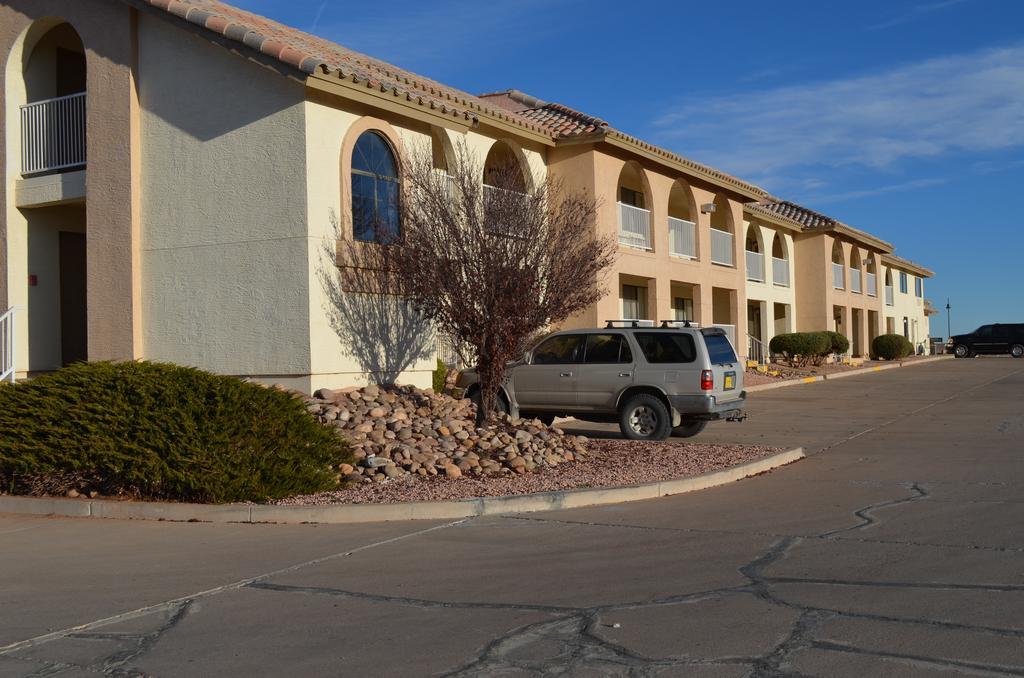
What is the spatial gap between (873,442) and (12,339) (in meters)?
13.7

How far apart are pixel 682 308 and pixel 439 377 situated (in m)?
16.2

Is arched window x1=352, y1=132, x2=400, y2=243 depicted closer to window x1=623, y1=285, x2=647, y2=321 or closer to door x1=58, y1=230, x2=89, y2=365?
door x1=58, y1=230, x2=89, y2=365

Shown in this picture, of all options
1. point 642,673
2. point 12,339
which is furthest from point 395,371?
point 642,673

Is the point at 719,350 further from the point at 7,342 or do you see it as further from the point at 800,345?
the point at 800,345

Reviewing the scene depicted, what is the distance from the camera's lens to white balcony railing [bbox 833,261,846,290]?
41.9 metres

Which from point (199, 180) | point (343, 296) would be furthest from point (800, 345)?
point (199, 180)

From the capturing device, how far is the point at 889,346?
45000 mm

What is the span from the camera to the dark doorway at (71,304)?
1812 cm

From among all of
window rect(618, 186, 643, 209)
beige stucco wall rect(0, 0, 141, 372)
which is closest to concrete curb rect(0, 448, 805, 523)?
beige stucco wall rect(0, 0, 141, 372)

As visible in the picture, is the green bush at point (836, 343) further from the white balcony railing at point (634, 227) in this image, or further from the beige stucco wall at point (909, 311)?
the beige stucco wall at point (909, 311)

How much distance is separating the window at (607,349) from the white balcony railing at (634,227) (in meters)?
7.74

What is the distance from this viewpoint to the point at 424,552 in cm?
809

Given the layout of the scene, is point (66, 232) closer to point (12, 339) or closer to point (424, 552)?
point (12, 339)

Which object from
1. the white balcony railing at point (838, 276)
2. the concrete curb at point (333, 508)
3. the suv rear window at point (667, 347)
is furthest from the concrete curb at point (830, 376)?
the concrete curb at point (333, 508)
